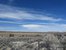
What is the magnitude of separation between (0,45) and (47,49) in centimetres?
258

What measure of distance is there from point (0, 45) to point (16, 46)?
2.88 ft

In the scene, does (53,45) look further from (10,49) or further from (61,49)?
(10,49)

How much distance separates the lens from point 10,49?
10008 millimetres

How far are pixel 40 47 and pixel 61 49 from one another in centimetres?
116

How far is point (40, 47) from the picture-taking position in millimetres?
10289

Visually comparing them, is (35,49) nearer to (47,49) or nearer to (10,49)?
(47,49)

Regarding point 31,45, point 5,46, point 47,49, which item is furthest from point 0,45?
point 47,49

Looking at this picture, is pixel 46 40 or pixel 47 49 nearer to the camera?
pixel 47 49

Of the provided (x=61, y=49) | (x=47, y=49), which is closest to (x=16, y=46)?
(x=47, y=49)

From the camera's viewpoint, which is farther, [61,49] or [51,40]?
[51,40]

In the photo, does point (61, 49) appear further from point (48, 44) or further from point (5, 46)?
point (5, 46)

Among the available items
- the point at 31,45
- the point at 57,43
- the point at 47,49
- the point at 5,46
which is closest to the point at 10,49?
the point at 5,46

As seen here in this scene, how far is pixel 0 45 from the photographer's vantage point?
1017 cm

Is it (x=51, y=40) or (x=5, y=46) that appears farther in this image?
(x=51, y=40)
